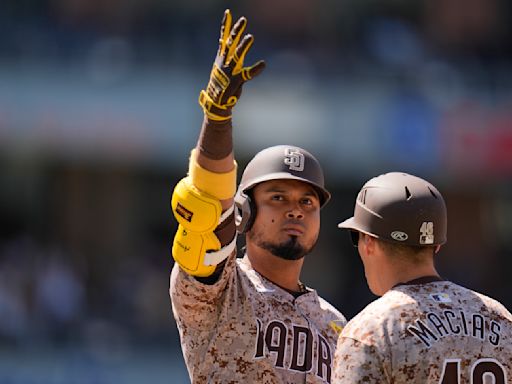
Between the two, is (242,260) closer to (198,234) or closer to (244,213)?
→ (244,213)

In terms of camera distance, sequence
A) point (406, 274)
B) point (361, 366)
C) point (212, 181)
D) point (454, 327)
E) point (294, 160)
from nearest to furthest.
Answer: point (361, 366) → point (454, 327) → point (406, 274) → point (212, 181) → point (294, 160)

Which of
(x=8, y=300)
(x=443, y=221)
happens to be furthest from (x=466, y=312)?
(x=8, y=300)

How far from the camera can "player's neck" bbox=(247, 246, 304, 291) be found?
534cm

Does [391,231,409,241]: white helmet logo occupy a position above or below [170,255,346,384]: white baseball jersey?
above

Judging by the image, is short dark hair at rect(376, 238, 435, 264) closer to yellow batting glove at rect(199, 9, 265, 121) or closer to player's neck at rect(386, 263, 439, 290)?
player's neck at rect(386, 263, 439, 290)

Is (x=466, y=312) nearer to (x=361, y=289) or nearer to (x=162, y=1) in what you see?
(x=361, y=289)

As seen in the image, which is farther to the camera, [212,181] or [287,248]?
[287,248]

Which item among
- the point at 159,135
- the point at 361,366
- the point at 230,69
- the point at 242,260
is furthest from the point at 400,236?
the point at 159,135

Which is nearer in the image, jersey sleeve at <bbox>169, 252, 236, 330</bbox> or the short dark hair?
the short dark hair

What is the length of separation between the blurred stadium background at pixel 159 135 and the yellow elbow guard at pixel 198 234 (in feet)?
31.0

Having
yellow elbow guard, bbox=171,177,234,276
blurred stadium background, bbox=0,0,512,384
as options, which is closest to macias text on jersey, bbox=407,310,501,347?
yellow elbow guard, bbox=171,177,234,276

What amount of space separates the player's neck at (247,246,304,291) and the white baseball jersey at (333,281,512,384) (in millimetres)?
1047

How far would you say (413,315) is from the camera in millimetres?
4254

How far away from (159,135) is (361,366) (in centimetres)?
1220
